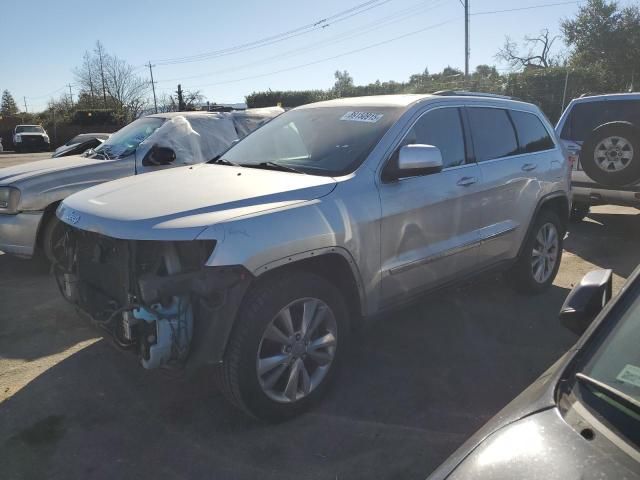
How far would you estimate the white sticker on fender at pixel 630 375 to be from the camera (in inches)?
61.2

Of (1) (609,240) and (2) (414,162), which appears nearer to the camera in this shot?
(2) (414,162)

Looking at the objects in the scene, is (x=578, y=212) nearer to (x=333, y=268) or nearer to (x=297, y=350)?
(x=333, y=268)

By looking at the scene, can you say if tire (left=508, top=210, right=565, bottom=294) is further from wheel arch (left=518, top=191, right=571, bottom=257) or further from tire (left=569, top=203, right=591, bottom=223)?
tire (left=569, top=203, right=591, bottom=223)

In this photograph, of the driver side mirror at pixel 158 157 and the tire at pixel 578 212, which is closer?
the driver side mirror at pixel 158 157

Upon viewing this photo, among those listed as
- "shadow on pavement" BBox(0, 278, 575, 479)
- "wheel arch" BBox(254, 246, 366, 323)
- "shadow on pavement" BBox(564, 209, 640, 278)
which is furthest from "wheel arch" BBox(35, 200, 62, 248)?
"shadow on pavement" BBox(564, 209, 640, 278)

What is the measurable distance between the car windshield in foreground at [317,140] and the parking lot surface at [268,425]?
1.14 meters

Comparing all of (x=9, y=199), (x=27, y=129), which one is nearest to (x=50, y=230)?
(x=9, y=199)

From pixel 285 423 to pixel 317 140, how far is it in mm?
1935

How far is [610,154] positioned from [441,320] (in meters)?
3.67

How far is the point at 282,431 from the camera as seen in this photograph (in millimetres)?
2975

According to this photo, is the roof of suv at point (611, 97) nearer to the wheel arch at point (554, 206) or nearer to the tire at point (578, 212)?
the tire at point (578, 212)

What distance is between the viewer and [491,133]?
444 centimetres

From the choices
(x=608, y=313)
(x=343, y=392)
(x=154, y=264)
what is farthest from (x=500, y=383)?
(x=154, y=264)

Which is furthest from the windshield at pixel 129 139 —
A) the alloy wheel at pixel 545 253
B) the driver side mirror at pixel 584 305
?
the driver side mirror at pixel 584 305
